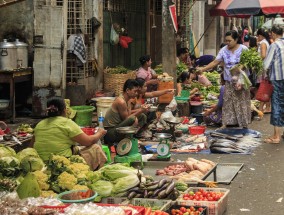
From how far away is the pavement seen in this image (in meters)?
8.03

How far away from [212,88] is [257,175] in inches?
314

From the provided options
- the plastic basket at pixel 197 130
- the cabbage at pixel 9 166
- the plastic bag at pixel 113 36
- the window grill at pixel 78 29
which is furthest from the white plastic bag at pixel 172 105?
the cabbage at pixel 9 166

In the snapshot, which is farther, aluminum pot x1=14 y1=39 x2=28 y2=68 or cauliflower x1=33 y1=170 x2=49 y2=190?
aluminum pot x1=14 y1=39 x2=28 y2=68

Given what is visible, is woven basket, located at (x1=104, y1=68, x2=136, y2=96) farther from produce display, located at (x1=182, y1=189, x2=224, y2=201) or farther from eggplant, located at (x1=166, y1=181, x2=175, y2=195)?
eggplant, located at (x1=166, y1=181, x2=175, y2=195)

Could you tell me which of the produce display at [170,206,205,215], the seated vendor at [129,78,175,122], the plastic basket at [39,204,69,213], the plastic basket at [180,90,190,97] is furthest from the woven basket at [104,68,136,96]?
the plastic basket at [39,204,69,213]

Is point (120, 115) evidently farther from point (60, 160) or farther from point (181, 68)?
point (181, 68)

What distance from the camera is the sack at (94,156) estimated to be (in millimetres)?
8805

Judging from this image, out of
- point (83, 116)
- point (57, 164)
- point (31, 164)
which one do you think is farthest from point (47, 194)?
point (83, 116)

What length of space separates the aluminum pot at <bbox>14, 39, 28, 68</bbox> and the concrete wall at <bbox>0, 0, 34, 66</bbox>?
0.42 meters

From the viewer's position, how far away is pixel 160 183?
751 centimetres

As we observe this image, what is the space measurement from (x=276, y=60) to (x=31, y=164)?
6.32m

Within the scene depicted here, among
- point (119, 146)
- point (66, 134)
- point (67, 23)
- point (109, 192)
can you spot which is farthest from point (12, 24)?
point (109, 192)

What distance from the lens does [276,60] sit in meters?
12.2

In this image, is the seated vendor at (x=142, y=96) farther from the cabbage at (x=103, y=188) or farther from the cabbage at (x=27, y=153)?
the cabbage at (x=103, y=188)
